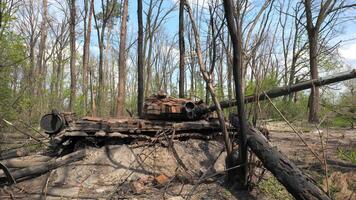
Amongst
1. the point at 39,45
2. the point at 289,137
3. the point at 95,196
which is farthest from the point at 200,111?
the point at 39,45

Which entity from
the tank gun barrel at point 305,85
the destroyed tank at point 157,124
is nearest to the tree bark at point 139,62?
the destroyed tank at point 157,124

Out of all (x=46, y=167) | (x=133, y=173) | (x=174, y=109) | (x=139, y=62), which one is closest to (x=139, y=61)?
(x=139, y=62)

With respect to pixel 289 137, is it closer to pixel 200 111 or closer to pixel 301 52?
pixel 200 111

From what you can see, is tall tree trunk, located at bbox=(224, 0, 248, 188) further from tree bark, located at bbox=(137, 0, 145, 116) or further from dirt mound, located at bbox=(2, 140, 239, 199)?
tree bark, located at bbox=(137, 0, 145, 116)

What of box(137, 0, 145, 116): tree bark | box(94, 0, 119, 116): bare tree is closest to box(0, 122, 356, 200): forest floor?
box(137, 0, 145, 116): tree bark

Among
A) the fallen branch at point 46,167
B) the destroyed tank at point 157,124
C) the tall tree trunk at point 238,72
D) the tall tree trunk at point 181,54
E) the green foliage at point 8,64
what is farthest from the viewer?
the tall tree trunk at point 181,54

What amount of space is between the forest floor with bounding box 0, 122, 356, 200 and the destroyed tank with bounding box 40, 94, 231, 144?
10.5 inches

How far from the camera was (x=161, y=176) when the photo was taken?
6113mm

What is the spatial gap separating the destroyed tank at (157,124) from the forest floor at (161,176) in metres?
0.27

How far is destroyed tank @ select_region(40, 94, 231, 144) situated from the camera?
23.2 feet

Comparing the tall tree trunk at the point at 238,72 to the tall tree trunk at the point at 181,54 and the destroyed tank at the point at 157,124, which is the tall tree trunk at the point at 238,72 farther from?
the tall tree trunk at the point at 181,54

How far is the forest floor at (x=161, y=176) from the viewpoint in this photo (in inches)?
221

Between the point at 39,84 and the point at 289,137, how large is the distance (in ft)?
56.9

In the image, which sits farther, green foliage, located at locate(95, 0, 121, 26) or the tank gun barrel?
green foliage, located at locate(95, 0, 121, 26)
